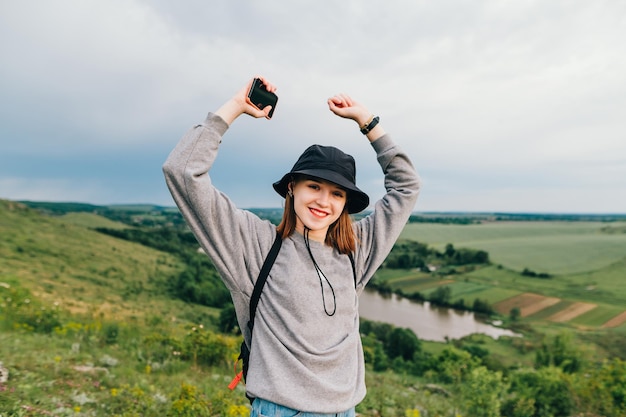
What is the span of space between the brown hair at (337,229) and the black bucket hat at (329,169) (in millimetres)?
89

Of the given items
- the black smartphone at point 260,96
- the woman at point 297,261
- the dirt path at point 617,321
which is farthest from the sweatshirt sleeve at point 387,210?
the dirt path at point 617,321

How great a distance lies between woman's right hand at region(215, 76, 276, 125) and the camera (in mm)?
1698

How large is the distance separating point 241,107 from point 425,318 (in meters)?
60.1

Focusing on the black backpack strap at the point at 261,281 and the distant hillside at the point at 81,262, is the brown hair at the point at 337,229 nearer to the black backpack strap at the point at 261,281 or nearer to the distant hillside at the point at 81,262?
the black backpack strap at the point at 261,281

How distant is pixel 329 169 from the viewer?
177 cm

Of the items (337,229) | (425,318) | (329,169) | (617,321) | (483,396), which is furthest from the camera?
(425,318)

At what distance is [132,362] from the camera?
600 cm

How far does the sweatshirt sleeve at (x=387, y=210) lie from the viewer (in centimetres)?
197

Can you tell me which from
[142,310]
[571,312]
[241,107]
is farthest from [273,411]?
[571,312]

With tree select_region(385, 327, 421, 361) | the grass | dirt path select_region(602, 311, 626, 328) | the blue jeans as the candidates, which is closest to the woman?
the blue jeans

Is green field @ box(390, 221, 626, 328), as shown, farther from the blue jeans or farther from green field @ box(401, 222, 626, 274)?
the blue jeans

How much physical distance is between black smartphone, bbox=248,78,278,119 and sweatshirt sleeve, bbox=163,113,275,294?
19 centimetres

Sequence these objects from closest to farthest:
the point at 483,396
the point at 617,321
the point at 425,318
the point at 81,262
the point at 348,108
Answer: the point at 348,108
the point at 483,396
the point at 81,262
the point at 617,321
the point at 425,318

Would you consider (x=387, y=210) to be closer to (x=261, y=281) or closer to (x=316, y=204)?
(x=316, y=204)
